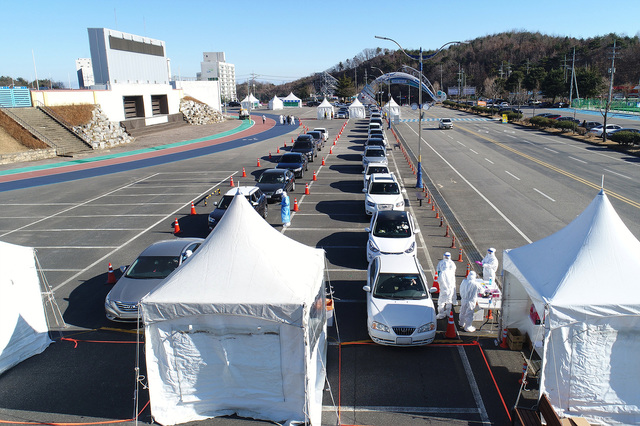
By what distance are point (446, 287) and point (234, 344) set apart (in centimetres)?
526

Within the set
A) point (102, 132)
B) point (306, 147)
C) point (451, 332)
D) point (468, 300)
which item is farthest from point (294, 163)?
point (102, 132)

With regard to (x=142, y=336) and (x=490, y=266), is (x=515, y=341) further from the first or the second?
(x=142, y=336)

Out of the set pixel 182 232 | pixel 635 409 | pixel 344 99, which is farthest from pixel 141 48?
pixel 344 99

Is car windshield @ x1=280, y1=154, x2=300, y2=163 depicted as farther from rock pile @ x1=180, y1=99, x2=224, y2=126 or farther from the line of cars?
rock pile @ x1=180, y1=99, x2=224, y2=126

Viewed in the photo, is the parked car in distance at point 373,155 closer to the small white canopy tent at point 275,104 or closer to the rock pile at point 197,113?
the rock pile at point 197,113

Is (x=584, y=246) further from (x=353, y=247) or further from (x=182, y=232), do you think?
(x=182, y=232)

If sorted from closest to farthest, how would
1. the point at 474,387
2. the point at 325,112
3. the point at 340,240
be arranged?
1. the point at 474,387
2. the point at 340,240
3. the point at 325,112

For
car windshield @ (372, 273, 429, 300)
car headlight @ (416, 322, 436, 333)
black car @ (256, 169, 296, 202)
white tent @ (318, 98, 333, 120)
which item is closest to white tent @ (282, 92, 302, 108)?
white tent @ (318, 98, 333, 120)

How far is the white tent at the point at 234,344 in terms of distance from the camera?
7324mm

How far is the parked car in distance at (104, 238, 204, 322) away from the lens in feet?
34.6

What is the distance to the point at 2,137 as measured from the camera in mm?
37125

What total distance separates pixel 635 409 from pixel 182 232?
14725 millimetres

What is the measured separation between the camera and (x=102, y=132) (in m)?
44.0

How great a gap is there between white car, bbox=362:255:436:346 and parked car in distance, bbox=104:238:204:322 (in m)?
4.77
